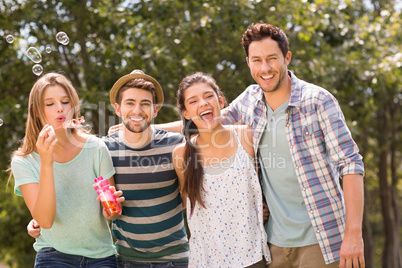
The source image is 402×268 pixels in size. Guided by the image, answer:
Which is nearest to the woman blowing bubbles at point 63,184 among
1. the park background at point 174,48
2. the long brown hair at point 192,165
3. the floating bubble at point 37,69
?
the long brown hair at point 192,165

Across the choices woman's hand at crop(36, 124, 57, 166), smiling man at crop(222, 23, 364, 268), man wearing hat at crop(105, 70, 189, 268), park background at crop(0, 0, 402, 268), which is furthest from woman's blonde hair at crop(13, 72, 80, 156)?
park background at crop(0, 0, 402, 268)

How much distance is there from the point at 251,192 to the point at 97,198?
3.06 ft

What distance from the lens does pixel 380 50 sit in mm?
7160

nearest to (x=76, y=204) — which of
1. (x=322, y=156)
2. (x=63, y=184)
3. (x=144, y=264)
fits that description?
(x=63, y=184)

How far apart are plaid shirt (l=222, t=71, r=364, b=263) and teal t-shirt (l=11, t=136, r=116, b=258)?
1206mm

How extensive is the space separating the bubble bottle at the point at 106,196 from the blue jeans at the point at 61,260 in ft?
1.11

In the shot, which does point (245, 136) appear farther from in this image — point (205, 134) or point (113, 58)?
point (113, 58)

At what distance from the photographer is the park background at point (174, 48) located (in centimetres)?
569

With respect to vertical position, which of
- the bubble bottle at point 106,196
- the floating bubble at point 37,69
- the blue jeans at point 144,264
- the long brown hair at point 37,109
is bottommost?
the blue jeans at point 144,264

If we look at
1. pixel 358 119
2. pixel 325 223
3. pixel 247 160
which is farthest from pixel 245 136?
pixel 358 119

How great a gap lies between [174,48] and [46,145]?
351cm

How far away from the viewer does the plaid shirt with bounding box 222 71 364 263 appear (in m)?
2.69

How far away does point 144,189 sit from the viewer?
121 inches

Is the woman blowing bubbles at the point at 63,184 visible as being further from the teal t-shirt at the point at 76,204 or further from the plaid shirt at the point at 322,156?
the plaid shirt at the point at 322,156
